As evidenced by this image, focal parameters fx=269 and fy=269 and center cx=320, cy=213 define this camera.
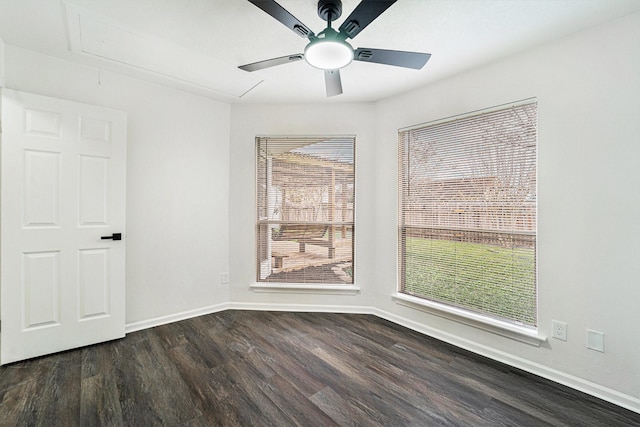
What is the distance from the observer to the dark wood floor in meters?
1.57

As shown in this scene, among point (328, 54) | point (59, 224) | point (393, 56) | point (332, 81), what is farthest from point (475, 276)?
point (59, 224)

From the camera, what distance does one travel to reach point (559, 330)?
6.37 ft

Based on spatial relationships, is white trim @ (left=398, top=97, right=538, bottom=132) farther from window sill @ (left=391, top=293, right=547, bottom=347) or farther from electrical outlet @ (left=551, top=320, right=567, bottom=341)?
window sill @ (left=391, top=293, right=547, bottom=347)

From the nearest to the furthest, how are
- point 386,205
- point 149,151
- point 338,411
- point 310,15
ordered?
point 338,411, point 310,15, point 149,151, point 386,205

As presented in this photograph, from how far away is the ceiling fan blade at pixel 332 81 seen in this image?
1.83 metres

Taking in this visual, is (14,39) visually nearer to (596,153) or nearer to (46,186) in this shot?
(46,186)

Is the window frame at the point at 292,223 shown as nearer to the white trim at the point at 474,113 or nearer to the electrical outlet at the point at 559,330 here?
the white trim at the point at 474,113

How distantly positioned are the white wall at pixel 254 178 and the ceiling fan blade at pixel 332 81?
112 centimetres

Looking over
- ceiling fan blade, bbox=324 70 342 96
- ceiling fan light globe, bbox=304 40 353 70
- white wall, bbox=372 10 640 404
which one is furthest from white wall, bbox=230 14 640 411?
ceiling fan light globe, bbox=304 40 353 70

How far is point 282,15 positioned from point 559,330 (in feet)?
8.92

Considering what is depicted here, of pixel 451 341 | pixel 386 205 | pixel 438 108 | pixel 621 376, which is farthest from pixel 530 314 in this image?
pixel 438 108

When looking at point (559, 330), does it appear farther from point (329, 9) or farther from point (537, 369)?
point (329, 9)

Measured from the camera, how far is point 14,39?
203cm

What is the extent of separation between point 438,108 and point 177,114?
8.86 ft
